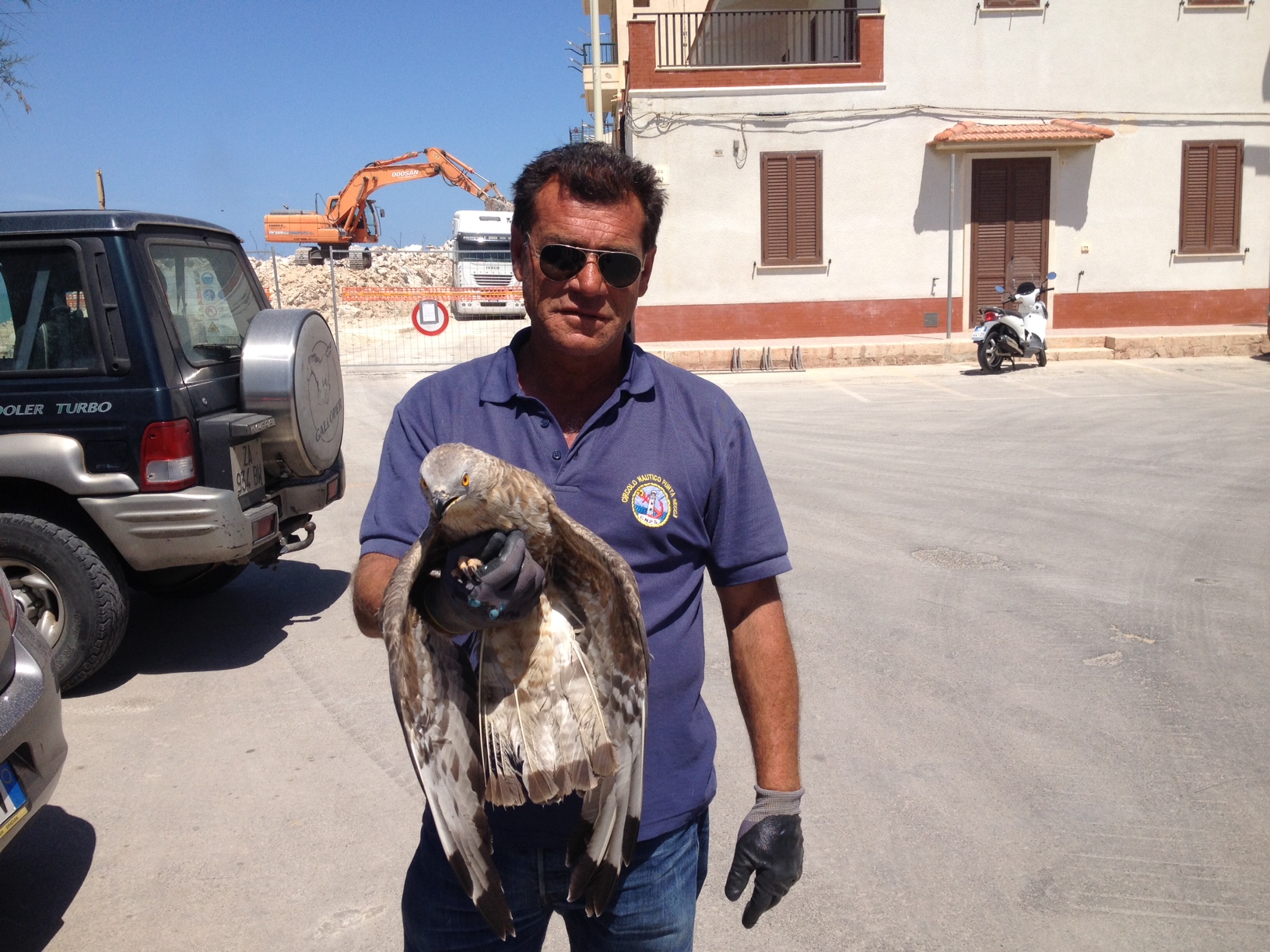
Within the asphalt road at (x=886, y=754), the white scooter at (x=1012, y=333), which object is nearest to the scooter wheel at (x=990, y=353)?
the white scooter at (x=1012, y=333)

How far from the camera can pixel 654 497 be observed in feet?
6.89

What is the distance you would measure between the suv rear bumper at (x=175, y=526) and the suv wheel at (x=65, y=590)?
172mm

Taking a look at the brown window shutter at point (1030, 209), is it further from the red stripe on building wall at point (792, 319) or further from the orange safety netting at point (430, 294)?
the orange safety netting at point (430, 294)

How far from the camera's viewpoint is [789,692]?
225 centimetres

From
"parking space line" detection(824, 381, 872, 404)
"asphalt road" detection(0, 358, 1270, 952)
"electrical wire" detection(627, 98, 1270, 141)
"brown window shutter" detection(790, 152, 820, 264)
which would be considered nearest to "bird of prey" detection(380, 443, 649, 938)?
"asphalt road" detection(0, 358, 1270, 952)

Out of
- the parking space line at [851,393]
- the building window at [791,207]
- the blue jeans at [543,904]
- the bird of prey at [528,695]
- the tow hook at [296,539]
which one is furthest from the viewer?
the building window at [791,207]

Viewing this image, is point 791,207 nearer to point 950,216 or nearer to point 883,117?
point 883,117

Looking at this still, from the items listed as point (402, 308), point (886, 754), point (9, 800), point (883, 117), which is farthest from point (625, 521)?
point (402, 308)

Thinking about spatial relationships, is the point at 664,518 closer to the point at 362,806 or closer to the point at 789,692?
the point at 789,692

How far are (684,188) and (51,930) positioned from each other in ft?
60.1

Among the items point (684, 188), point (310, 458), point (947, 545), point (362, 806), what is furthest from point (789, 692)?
point (684, 188)

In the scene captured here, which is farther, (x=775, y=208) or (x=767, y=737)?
(x=775, y=208)

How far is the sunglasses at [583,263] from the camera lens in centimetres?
214

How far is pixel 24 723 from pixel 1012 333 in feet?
52.5
